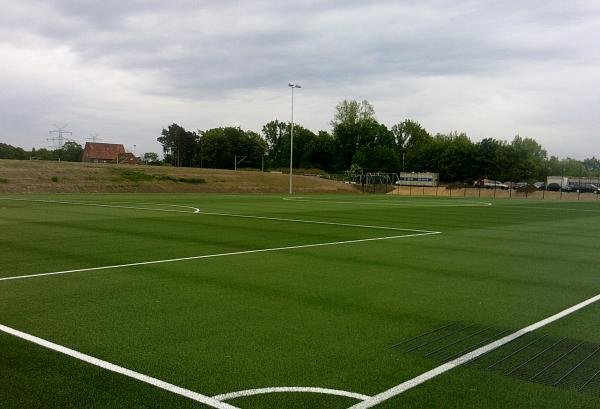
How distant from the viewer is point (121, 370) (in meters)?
5.04

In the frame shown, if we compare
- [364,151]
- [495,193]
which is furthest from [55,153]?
[495,193]

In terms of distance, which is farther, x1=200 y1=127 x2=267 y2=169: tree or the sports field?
x1=200 y1=127 x2=267 y2=169: tree

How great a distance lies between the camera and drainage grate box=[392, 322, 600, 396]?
516 cm

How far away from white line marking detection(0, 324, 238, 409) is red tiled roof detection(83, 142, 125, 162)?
481 feet

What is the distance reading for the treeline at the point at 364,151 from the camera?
308 ft

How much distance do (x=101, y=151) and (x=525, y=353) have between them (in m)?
154

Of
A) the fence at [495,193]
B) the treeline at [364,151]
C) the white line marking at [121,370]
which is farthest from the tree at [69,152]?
the white line marking at [121,370]

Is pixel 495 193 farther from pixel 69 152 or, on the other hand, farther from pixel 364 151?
pixel 69 152

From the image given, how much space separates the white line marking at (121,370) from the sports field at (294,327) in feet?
0.07

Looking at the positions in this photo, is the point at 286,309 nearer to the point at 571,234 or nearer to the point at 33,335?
the point at 33,335

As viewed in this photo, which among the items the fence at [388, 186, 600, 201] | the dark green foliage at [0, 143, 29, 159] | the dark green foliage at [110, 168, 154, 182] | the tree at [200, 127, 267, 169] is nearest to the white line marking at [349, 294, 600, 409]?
the dark green foliage at [110, 168, 154, 182]

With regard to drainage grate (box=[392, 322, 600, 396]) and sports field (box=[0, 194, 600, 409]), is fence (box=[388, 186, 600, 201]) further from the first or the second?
drainage grate (box=[392, 322, 600, 396])

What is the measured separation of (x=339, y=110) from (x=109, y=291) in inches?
5208

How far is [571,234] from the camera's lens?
19.8 meters
